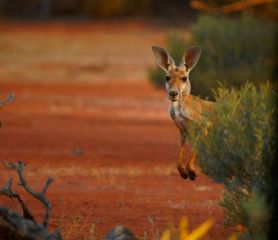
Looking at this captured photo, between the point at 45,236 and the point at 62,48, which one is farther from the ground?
the point at 45,236

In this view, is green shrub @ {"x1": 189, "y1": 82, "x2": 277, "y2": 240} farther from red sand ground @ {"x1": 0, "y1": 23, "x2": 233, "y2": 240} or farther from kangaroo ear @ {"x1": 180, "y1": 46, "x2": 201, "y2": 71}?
kangaroo ear @ {"x1": 180, "y1": 46, "x2": 201, "y2": 71}

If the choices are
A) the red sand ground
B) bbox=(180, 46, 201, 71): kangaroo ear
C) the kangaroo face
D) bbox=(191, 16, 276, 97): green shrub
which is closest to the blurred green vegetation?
bbox=(191, 16, 276, 97): green shrub

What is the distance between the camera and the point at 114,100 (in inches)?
1109

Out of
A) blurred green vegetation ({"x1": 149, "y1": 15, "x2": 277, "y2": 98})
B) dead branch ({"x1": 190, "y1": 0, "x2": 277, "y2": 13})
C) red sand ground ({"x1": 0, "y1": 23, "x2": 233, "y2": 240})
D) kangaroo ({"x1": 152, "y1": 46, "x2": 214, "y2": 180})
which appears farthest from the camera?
blurred green vegetation ({"x1": 149, "y1": 15, "x2": 277, "y2": 98})

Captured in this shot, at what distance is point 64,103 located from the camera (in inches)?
1061

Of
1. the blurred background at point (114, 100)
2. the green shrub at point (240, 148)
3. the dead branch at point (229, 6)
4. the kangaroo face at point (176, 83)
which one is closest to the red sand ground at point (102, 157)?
the blurred background at point (114, 100)

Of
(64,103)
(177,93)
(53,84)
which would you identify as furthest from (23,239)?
(53,84)

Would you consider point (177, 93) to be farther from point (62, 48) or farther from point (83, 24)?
point (83, 24)

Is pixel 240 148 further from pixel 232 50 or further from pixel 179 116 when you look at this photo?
pixel 232 50

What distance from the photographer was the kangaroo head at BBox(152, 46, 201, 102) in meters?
11.0

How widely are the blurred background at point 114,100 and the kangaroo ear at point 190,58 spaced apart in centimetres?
157

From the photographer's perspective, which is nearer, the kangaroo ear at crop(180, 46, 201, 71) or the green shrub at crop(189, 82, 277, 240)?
the green shrub at crop(189, 82, 277, 240)

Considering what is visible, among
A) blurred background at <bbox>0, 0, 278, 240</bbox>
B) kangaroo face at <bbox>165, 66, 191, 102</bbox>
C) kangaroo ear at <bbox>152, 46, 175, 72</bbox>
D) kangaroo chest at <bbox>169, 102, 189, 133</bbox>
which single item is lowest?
blurred background at <bbox>0, 0, 278, 240</bbox>

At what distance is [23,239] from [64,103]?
1920 cm
